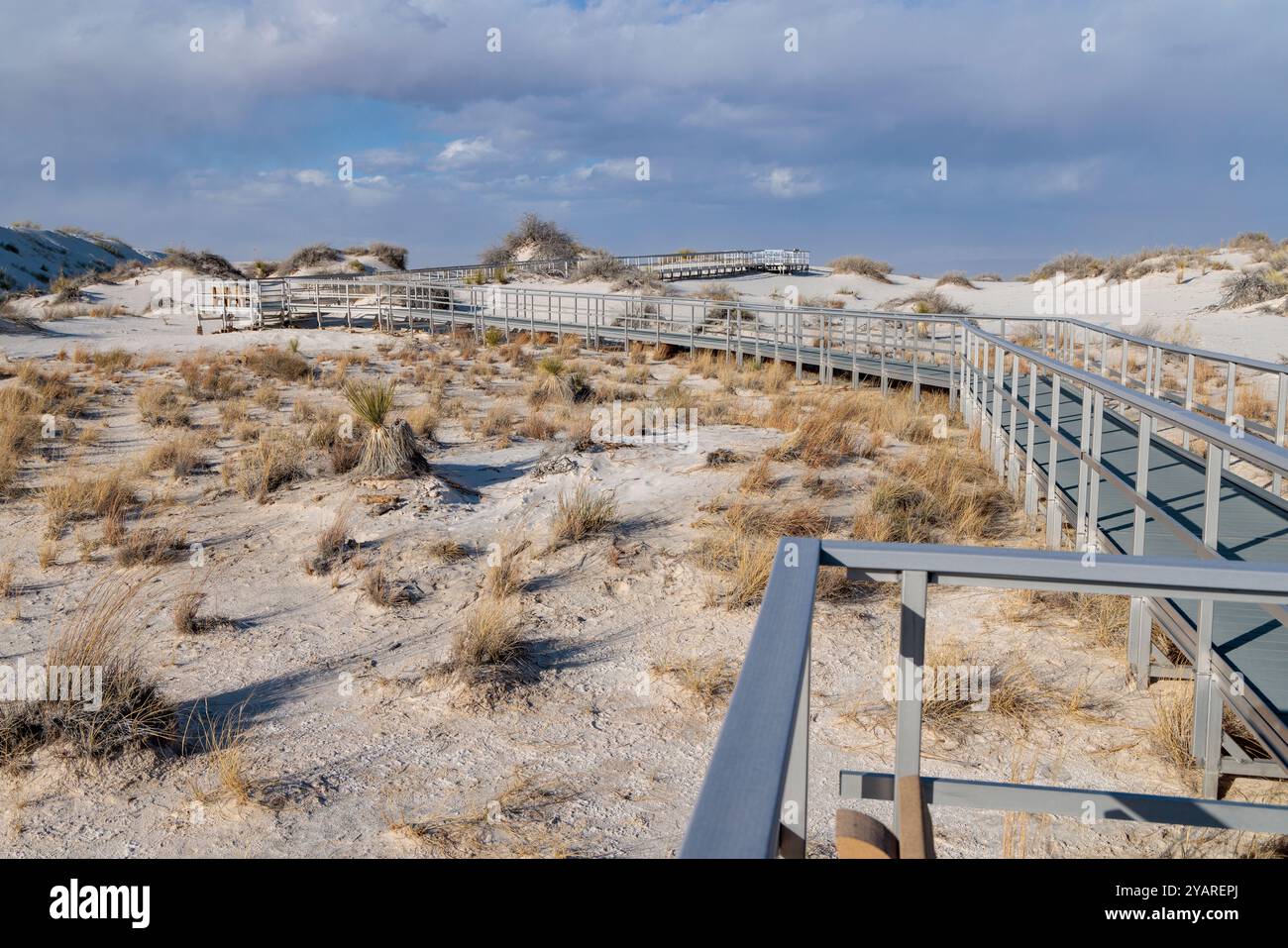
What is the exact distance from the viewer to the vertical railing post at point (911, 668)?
199cm

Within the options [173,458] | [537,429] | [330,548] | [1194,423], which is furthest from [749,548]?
[173,458]

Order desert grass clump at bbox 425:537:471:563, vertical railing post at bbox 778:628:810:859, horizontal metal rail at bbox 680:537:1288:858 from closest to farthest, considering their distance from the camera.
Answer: horizontal metal rail at bbox 680:537:1288:858
vertical railing post at bbox 778:628:810:859
desert grass clump at bbox 425:537:471:563

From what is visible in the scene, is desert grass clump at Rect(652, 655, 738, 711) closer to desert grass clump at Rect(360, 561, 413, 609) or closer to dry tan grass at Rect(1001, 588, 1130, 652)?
dry tan grass at Rect(1001, 588, 1130, 652)

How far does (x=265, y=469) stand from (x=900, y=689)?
363 inches

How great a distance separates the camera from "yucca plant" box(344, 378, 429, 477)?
34.1 feet

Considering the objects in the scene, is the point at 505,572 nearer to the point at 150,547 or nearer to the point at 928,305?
the point at 150,547

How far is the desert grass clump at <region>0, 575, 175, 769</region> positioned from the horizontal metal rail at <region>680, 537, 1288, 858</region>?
14.4 ft

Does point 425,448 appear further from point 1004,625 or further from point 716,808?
point 716,808

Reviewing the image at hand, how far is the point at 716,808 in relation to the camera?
1.10m

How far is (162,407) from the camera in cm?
1465

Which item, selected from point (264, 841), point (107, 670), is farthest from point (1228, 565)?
point (107, 670)

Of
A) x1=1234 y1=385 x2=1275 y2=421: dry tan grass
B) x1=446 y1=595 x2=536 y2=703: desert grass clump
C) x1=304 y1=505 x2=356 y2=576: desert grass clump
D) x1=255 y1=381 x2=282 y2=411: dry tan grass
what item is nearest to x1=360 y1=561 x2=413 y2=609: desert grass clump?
x1=304 y1=505 x2=356 y2=576: desert grass clump

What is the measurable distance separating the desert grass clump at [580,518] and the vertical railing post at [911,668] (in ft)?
21.1
